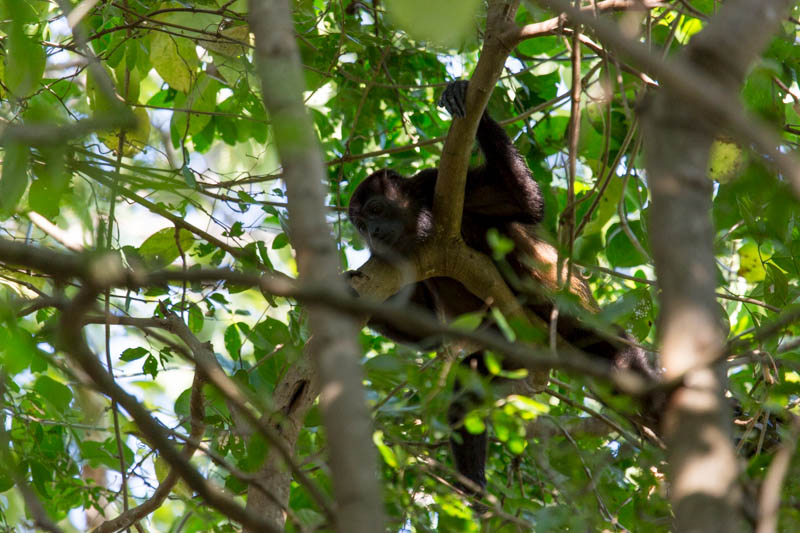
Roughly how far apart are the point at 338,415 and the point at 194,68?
12.2 ft

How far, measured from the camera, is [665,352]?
0.87 meters

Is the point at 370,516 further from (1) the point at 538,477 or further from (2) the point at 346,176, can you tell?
(2) the point at 346,176

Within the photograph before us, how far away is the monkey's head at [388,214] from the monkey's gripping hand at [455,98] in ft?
1.99

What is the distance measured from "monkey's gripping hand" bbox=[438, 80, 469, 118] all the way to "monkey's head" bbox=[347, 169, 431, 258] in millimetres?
607

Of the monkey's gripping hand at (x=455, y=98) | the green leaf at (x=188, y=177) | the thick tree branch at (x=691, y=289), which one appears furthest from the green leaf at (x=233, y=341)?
the thick tree branch at (x=691, y=289)

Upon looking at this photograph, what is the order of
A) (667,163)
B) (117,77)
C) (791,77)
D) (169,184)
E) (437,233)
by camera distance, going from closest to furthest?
(667,163)
(169,184)
(437,233)
(791,77)
(117,77)

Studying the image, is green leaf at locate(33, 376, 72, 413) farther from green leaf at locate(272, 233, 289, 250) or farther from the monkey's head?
the monkey's head

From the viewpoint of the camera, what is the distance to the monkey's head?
14.6 feet

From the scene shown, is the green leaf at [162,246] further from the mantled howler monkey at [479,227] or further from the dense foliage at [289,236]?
the mantled howler monkey at [479,227]

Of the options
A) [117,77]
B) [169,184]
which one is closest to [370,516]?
[169,184]

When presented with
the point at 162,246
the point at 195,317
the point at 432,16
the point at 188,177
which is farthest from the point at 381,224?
the point at 432,16

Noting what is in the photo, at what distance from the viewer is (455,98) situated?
3.83m

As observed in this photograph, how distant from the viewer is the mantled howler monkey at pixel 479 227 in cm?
455

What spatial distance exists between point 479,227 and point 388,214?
576 mm
